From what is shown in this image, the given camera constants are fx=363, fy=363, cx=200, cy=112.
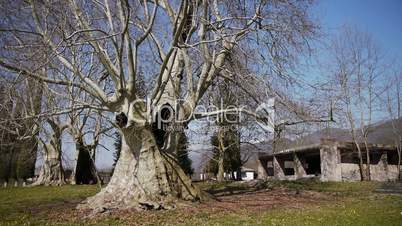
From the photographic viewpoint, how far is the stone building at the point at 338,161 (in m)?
33.7

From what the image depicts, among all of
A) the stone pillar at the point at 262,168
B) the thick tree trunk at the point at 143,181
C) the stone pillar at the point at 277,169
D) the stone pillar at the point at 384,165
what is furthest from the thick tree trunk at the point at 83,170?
the stone pillar at the point at 384,165

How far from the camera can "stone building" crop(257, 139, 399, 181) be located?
111ft

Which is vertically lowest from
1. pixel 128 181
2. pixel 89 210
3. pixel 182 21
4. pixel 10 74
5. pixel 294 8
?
pixel 89 210

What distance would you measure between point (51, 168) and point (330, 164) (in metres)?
25.3

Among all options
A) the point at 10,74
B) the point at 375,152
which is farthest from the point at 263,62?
the point at 375,152

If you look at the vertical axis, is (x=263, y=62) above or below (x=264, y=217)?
above

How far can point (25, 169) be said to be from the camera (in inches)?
1497

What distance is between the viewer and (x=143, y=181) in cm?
1235

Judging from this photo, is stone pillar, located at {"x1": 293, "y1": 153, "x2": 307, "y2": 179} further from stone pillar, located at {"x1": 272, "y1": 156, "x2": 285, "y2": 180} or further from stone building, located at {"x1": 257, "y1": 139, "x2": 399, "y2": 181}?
stone pillar, located at {"x1": 272, "y1": 156, "x2": 285, "y2": 180}

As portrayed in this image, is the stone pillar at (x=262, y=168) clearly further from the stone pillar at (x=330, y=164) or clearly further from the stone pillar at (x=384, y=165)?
the stone pillar at (x=384, y=165)

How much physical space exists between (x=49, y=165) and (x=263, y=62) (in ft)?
86.5

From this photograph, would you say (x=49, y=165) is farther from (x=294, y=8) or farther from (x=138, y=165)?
(x=294, y=8)

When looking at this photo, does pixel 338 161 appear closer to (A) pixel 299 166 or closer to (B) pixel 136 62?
(A) pixel 299 166

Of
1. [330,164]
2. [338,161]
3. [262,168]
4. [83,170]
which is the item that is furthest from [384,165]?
[83,170]
